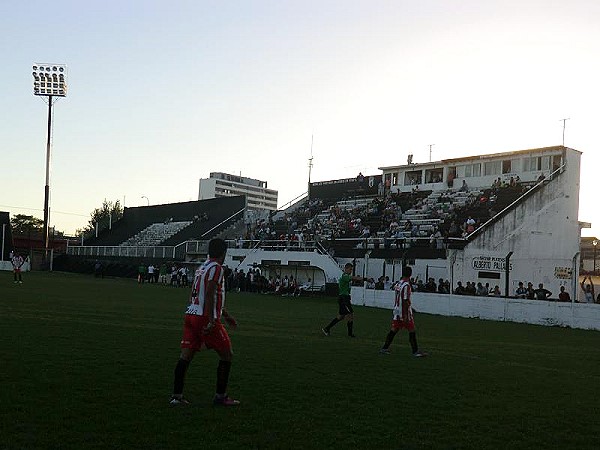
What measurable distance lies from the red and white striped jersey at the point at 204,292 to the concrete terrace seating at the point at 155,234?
58652mm

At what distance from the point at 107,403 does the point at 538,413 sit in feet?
16.3

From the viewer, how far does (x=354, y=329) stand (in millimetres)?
19453

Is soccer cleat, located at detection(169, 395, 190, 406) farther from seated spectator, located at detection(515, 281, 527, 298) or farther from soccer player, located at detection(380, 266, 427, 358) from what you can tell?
seated spectator, located at detection(515, 281, 527, 298)

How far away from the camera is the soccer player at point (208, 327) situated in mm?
7887

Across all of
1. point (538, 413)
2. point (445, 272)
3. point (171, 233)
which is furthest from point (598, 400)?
point (171, 233)

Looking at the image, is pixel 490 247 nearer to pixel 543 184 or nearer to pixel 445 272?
pixel 445 272

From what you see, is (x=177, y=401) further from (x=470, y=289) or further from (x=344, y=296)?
(x=470, y=289)

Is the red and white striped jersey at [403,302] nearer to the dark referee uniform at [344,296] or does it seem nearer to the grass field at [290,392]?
the grass field at [290,392]

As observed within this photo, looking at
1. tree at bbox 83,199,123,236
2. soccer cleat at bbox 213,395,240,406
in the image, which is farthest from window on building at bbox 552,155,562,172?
tree at bbox 83,199,123,236

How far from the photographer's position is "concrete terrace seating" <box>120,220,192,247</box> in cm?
6750

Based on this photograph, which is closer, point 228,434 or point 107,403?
point 228,434

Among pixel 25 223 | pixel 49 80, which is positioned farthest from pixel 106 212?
pixel 49 80

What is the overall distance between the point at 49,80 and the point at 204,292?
2730 inches

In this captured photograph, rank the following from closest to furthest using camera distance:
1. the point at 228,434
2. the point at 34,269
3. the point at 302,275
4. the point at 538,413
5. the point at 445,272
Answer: the point at 228,434 < the point at 538,413 < the point at 445,272 < the point at 302,275 < the point at 34,269
